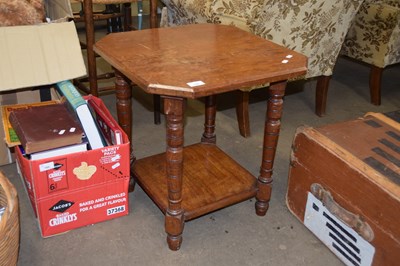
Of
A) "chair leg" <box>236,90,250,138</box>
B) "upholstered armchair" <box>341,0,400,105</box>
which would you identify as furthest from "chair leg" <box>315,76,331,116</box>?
"chair leg" <box>236,90,250,138</box>

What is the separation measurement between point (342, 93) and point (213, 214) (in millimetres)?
1509

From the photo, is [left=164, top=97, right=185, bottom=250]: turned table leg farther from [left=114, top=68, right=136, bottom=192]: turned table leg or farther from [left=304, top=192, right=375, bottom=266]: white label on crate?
[left=304, top=192, right=375, bottom=266]: white label on crate

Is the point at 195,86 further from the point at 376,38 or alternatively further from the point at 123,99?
the point at 376,38

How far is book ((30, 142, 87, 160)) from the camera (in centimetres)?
138

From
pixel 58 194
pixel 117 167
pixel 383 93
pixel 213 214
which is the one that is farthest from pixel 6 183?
pixel 383 93

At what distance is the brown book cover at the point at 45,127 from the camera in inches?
53.5

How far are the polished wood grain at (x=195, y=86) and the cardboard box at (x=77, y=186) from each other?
0.45 feet

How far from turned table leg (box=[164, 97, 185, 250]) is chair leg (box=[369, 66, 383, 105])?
66.4 inches

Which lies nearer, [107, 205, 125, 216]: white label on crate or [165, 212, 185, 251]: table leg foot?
[165, 212, 185, 251]: table leg foot

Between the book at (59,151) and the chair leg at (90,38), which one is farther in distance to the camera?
the chair leg at (90,38)

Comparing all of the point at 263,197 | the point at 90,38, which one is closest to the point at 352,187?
the point at 263,197

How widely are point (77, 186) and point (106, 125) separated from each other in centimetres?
25

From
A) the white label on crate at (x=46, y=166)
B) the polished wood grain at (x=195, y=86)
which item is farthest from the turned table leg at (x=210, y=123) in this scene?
the white label on crate at (x=46, y=166)

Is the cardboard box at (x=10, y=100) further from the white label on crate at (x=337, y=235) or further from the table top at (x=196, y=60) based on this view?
the white label on crate at (x=337, y=235)
